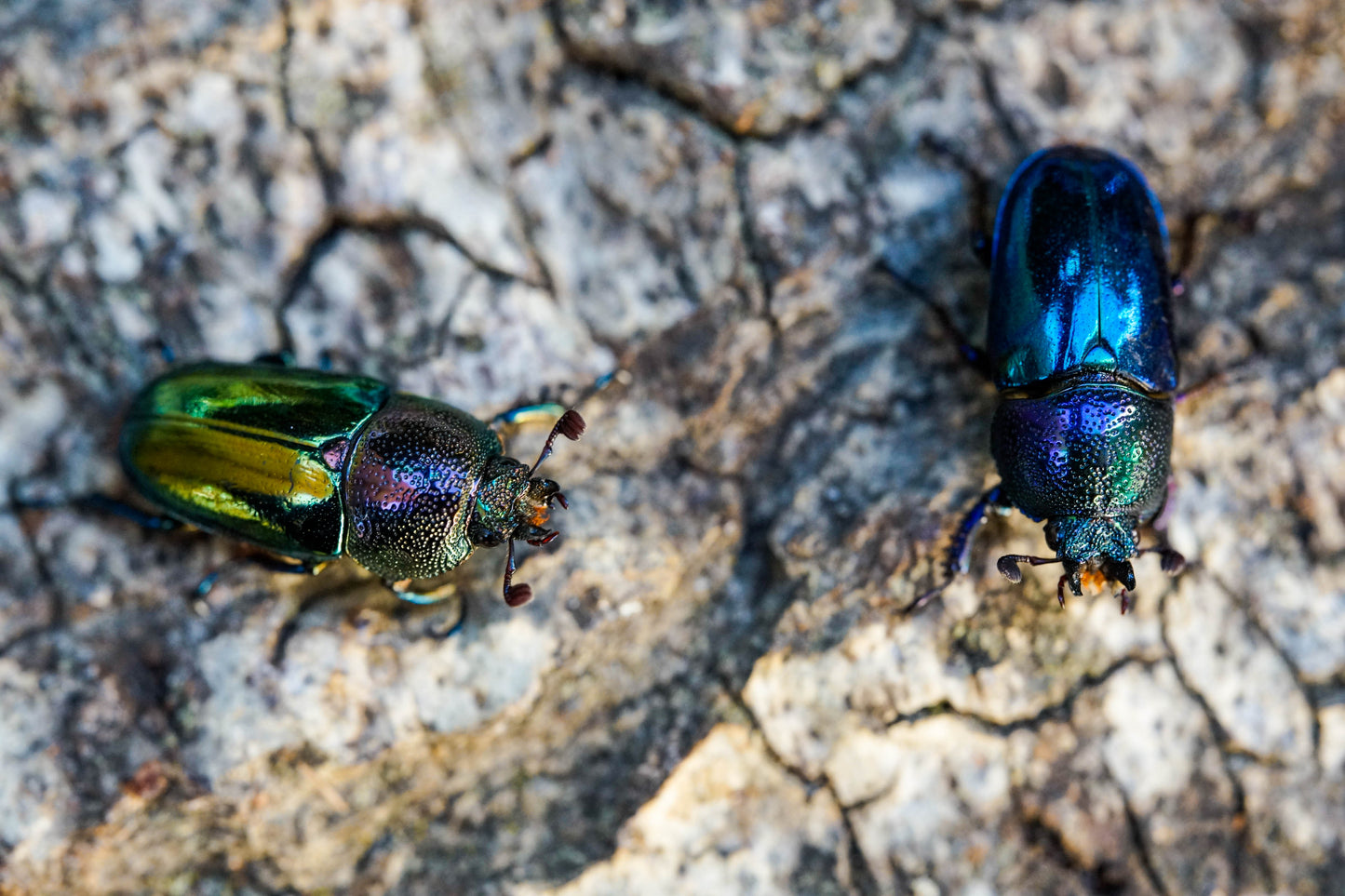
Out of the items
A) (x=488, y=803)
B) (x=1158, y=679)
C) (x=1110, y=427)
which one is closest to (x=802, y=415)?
(x=1110, y=427)

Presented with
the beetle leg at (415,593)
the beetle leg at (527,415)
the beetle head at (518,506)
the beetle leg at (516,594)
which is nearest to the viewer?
the beetle leg at (516,594)

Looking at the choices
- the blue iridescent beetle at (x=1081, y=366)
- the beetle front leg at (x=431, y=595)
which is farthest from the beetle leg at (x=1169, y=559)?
the beetle front leg at (x=431, y=595)

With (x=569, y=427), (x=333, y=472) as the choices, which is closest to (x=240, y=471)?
Answer: (x=333, y=472)

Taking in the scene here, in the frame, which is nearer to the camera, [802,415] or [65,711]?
[65,711]

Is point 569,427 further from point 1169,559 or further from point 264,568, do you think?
point 1169,559

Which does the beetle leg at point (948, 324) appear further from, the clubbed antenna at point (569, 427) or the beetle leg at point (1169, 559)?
the clubbed antenna at point (569, 427)

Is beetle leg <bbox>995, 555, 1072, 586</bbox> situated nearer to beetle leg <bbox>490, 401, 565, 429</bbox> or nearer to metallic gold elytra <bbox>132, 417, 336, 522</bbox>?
beetle leg <bbox>490, 401, 565, 429</bbox>

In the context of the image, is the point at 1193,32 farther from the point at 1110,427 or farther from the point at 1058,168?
the point at 1110,427
